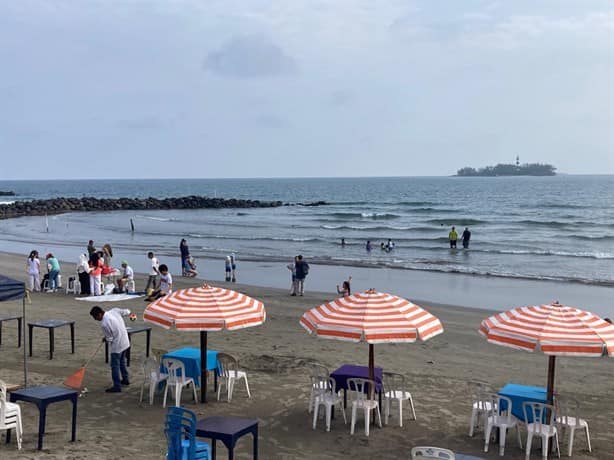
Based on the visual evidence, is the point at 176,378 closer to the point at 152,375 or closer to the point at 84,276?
the point at 152,375

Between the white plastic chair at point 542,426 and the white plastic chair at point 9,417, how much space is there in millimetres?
6207

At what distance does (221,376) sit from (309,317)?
2.36 meters

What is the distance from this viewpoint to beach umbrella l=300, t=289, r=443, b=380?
7879 millimetres

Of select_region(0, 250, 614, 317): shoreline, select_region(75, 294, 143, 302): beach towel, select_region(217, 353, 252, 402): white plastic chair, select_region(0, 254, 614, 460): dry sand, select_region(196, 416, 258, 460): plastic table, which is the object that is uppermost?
select_region(196, 416, 258, 460): plastic table

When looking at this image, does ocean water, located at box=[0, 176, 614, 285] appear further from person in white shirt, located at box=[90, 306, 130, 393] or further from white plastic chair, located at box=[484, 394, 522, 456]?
person in white shirt, located at box=[90, 306, 130, 393]

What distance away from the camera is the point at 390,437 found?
8.38m

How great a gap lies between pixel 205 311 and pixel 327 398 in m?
2.10

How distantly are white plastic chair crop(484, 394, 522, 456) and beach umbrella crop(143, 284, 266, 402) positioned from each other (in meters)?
3.37

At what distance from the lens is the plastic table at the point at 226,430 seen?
6.58 metres

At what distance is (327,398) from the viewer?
28.6ft

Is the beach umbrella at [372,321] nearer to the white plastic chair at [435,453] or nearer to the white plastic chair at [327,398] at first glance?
the white plastic chair at [327,398]

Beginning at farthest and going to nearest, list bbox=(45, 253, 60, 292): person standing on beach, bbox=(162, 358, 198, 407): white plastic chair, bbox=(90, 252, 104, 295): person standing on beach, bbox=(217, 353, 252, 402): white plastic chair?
1. bbox=(45, 253, 60, 292): person standing on beach
2. bbox=(90, 252, 104, 295): person standing on beach
3. bbox=(217, 353, 252, 402): white plastic chair
4. bbox=(162, 358, 198, 407): white plastic chair

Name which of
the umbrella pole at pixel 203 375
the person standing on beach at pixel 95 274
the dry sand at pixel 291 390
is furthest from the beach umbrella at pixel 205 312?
the person standing on beach at pixel 95 274

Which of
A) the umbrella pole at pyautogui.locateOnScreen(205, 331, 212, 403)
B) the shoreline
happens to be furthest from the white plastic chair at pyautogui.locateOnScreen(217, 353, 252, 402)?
the shoreline
